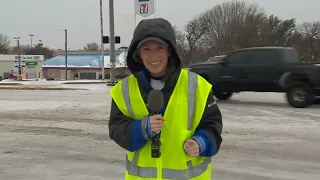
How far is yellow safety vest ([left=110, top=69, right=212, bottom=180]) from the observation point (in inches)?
82.0

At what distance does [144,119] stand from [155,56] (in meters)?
0.39

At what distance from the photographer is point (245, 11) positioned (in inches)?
2447

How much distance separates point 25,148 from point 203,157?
4947mm

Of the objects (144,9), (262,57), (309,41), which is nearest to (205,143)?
(262,57)

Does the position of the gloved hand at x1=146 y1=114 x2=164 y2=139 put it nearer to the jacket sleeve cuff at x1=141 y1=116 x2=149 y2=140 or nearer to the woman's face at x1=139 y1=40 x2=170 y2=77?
the jacket sleeve cuff at x1=141 y1=116 x2=149 y2=140

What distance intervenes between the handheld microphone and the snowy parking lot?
287 cm

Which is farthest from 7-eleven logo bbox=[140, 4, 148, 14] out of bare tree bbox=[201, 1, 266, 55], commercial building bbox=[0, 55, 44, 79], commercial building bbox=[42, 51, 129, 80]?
commercial building bbox=[0, 55, 44, 79]

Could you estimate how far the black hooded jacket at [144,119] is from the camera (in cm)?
208

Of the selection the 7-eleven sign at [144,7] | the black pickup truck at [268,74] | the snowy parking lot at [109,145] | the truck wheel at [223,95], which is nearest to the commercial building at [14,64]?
the 7-eleven sign at [144,7]

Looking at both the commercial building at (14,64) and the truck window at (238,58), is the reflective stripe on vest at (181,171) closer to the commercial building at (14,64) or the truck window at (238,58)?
the truck window at (238,58)

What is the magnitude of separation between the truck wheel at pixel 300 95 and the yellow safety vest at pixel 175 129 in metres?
9.28

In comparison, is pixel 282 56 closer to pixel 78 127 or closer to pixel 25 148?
pixel 78 127

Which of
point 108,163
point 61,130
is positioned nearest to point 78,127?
point 61,130

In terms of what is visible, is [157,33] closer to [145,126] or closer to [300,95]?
[145,126]
